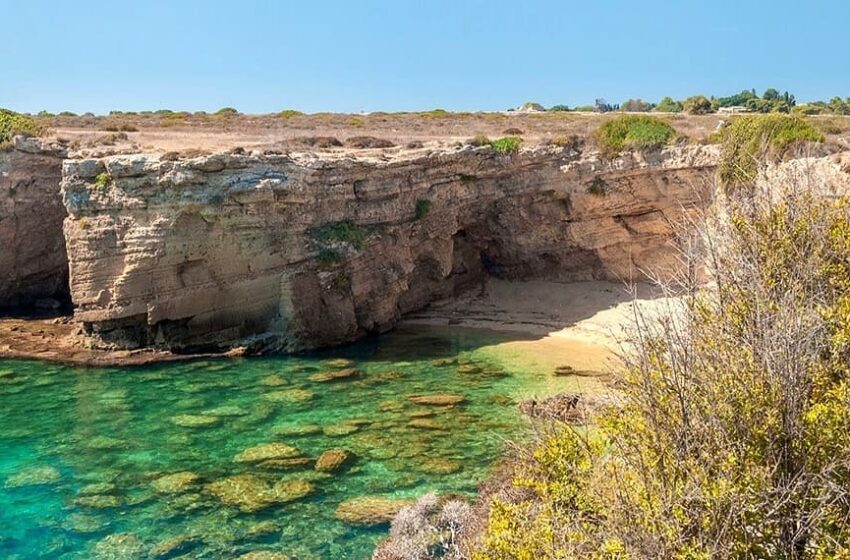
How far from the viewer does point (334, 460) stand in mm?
15164

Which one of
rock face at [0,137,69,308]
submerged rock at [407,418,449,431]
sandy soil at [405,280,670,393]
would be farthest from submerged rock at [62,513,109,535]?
rock face at [0,137,69,308]

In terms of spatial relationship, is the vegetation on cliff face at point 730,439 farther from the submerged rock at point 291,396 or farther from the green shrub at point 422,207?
the green shrub at point 422,207

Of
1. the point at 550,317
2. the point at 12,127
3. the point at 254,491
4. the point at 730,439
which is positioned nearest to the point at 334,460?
the point at 254,491

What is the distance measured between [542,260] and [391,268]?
7431 mm

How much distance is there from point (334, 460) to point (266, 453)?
5.78 ft

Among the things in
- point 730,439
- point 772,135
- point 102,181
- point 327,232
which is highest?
point 772,135

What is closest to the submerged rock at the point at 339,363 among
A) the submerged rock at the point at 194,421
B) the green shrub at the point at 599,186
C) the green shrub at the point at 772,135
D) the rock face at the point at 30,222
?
the submerged rock at the point at 194,421

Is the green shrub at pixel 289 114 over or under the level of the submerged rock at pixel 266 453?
over

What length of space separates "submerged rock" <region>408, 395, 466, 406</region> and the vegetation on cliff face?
11624 mm

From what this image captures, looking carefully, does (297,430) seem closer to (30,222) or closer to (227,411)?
(227,411)

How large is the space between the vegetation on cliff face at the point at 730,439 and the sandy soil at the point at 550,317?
47.9 feet

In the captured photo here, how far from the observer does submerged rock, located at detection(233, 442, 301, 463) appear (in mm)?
15578

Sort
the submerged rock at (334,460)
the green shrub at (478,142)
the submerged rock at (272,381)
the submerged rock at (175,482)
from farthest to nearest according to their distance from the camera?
1. the green shrub at (478,142)
2. the submerged rock at (272,381)
3. the submerged rock at (334,460)
4. the submerged rock at (175,482)

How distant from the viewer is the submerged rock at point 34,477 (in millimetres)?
14471
